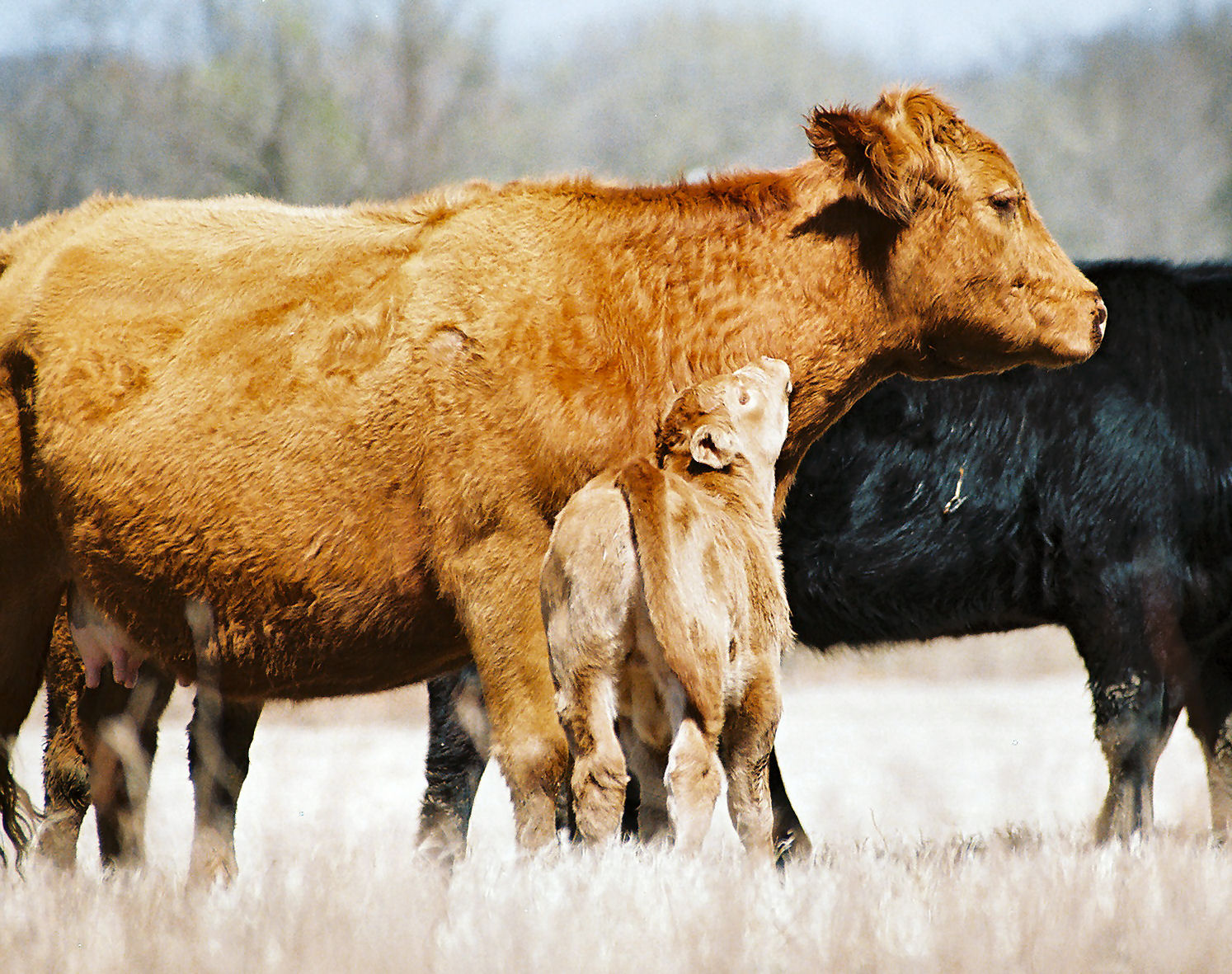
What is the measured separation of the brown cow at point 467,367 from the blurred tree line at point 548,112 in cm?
56

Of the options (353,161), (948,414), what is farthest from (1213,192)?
(948,414)

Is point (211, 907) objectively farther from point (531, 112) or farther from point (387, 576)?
point (531, 112)

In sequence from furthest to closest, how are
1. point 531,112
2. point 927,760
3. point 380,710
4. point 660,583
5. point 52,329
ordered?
point 531,112 < point 380,710 < point 927,760 < point 52,329 < point 660,583

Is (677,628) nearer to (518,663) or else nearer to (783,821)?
(518,663)

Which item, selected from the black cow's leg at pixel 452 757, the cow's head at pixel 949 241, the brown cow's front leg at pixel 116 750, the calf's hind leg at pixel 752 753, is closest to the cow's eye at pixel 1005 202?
the cow's head at pixel 949 241

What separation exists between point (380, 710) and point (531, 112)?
17982mm

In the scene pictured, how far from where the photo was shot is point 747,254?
13.2ft

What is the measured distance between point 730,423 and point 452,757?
2.66 m

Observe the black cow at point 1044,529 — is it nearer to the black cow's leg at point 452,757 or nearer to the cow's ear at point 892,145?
the black cow's leg at point 452,757

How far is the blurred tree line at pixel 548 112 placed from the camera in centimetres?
1891

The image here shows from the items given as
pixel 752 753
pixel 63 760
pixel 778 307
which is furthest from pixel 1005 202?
pixel 63 760

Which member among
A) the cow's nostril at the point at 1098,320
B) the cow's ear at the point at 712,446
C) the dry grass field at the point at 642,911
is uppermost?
the cow's nostril at the point at 1098,320

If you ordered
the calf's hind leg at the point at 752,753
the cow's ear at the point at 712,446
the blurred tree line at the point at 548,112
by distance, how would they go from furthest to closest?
the blurred tree line at the point at 548,112 < the cow's ear at the point at 712,446 < the calf's hind leg at the point at 752,753

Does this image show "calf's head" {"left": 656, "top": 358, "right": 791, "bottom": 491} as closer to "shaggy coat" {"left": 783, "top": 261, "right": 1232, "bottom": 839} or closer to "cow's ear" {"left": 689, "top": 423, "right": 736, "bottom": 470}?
"cow's ear" {"left": 689, "top": 423, "right": 736, "bottom": 470}
